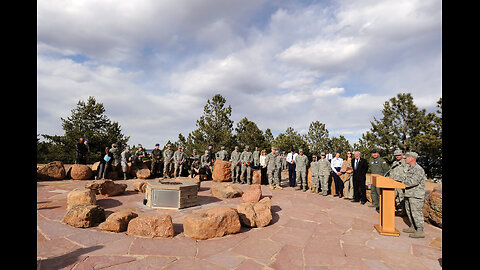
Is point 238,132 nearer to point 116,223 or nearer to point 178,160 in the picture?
point 178,160

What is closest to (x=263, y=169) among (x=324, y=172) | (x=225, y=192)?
(x=324, y=172)

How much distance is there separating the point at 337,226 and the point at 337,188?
12.7 ft

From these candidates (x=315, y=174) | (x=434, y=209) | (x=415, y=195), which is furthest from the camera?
(x=315, y=174)

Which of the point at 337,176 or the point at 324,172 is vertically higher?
the point at 324,172

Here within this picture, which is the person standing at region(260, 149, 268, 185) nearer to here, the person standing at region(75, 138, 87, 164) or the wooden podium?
the wooden podium

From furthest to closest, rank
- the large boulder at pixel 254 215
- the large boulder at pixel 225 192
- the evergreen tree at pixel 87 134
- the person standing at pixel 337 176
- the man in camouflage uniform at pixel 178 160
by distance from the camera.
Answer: the evergreen tree at pixel 87 134 < the man in camouflage uniform at pixel 178 160 < the person standing at pixel 337 176 < the large boulder at pixel 225 192 < the large boulder at pixel 254 215

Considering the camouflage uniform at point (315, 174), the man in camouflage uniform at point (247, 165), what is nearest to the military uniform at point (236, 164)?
the man in camouflage uniform at point (247, 165)

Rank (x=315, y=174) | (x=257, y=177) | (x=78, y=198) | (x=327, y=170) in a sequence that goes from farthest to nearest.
Answer: (x=257, y=177)
(x=315, y=174)
(x=327, y=170)
(x=78, y=198)

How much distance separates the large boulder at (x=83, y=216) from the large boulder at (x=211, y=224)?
191 centimetres

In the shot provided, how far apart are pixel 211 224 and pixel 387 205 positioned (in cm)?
359

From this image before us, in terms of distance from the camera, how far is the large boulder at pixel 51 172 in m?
9.91

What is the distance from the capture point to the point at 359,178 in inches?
290

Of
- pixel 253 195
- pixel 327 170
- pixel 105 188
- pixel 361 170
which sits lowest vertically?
pixel 253 195

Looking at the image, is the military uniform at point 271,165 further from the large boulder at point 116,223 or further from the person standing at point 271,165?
the large boulder at point 116,223
